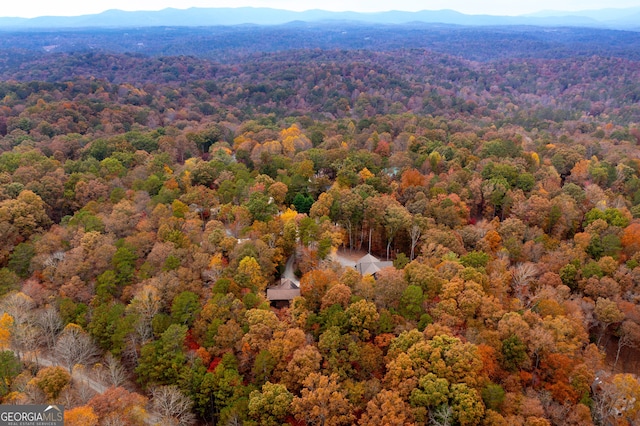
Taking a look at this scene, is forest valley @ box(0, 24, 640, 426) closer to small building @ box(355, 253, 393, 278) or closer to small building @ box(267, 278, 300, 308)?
small building @ box(267, 278, 300, 308)

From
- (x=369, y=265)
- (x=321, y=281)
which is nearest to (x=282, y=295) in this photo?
(x=321, y=281)

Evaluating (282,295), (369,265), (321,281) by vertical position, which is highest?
(321,281)

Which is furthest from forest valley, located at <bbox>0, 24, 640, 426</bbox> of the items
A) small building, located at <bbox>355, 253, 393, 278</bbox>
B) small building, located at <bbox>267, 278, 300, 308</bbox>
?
small building, located at <bbox>355, 253, 393, 278</bbox>

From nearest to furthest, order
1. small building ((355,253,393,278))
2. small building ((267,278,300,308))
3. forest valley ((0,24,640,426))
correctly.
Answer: forest valley ((0,24,640,426)) < small building ((267,278,300,308)) < small building ((355,253,393,278))

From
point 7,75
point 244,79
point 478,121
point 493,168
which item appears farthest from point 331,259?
point 7,75

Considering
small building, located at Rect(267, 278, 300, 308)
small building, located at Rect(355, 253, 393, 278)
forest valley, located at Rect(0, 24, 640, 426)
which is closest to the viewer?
forest valley, located at Rect(0, 24, 640, 426)

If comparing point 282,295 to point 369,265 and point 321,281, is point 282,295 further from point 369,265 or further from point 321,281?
point 369,265
